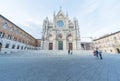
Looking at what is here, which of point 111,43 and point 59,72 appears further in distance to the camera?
point 111,43

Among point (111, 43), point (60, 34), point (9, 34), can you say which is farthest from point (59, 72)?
point (111, 43)

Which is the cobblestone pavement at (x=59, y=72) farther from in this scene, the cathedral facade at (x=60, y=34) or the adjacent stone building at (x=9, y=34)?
the cathedral facade at (x=60, y=34)

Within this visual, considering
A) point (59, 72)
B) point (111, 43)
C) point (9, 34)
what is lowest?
point (59, 72)

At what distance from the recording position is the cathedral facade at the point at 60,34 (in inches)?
1454

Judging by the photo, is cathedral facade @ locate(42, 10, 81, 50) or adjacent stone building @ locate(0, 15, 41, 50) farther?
cathedral facade @ locate(42, 10, 81, 50)

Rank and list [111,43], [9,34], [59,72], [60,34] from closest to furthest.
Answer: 1. [59,72]
2. [9,34]
3. [60,34]
4. [111,43]

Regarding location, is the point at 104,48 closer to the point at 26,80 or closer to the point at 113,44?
the point at 113,44

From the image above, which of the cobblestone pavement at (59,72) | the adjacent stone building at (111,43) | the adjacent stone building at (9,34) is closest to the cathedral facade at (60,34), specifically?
the adjacent stone building at (9,34)

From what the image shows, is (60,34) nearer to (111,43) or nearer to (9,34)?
(9,34)

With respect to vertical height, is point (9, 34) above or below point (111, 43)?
above

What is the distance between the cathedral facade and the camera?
3694cm

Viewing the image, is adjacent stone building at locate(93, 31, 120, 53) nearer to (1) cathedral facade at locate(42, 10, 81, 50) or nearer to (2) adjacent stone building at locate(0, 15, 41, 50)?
(1) cathedral facade at locate(42, 10, 81, 50)

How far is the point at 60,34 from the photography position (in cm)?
3919

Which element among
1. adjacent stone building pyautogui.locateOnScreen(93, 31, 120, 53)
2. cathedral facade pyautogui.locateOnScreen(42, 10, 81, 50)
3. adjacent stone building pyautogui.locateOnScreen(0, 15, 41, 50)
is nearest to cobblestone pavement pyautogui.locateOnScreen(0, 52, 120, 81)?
adjacent stone building pyautogui.locateOnScreen(0, 15, 41, 50)
